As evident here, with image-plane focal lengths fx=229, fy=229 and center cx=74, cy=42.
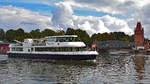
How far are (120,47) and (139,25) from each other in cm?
2889

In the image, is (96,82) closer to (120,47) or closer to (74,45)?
(74,45)

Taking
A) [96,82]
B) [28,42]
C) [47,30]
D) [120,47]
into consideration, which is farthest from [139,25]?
[96,82]

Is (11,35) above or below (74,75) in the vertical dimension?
above

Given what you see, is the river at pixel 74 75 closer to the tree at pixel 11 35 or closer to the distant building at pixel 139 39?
the tree at pixel 11 35

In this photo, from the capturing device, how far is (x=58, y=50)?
221 feet

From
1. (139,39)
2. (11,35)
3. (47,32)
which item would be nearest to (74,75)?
(47,32)

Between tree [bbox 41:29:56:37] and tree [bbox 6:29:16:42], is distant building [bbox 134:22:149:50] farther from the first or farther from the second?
tree [bbox 6:29:16:42]

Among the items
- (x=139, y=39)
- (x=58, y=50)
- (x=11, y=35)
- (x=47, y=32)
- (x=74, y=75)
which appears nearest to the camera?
(x=74, y=75)

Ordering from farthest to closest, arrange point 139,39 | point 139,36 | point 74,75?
point 139,36, point 139,39, point 74,75

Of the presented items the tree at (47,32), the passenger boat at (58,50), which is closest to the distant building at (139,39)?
the tree at (47,32)

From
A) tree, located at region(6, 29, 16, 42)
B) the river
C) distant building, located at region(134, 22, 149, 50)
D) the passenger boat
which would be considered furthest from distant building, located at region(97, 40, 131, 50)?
the river

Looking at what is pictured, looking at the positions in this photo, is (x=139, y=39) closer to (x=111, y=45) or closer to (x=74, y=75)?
(x=111, y=45)

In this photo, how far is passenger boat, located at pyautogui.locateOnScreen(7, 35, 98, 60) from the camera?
6100 centimetres

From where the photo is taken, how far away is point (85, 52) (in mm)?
60188
